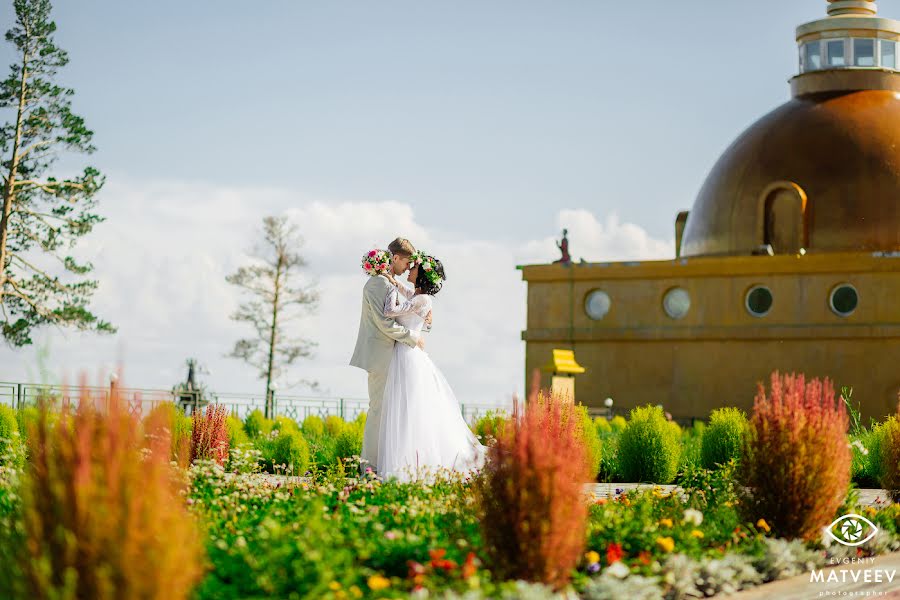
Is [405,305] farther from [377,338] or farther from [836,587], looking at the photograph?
[836,587]

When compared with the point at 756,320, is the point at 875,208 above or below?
above

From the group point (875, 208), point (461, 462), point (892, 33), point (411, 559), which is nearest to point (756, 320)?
point (875, 208)

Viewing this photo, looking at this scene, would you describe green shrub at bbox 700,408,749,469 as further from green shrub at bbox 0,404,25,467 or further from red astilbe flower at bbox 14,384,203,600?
red astilbe flower at bbox 14,384,203,600

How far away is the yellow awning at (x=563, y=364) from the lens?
88.2ft

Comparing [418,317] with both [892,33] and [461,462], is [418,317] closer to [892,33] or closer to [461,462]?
[461,462]

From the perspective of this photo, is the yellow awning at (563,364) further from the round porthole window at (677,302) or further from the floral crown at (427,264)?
the floral crown at (427,264)

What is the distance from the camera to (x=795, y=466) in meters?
7.56

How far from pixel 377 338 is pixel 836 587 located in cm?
508

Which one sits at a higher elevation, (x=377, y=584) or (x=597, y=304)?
(x=597, y=304)

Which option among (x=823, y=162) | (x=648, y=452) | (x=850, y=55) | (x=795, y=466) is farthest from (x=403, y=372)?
(x=850, y=55)

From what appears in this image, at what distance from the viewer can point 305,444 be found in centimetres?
1409

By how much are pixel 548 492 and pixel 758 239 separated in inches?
922

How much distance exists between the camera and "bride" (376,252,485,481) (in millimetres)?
10508

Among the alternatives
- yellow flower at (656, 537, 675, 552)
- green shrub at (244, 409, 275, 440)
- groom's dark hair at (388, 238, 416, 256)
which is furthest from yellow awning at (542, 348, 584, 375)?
yellow flower at (656, 537, 675, 552)
